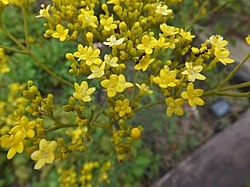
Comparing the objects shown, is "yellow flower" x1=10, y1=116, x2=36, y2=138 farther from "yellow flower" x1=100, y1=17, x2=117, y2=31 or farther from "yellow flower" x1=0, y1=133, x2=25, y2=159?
"yellow flower" x1=100, y1=17, x2=117, y2=31

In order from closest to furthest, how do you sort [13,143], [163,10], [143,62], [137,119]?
[13,143], [143,62], [163,10], [137,119]

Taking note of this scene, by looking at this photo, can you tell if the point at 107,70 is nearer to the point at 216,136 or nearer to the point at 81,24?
the point at 81,24

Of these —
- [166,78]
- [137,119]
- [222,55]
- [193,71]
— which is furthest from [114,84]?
[137,119]

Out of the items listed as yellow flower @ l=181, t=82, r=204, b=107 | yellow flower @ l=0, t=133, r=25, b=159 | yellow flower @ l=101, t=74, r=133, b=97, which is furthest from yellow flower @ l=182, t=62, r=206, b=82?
yellow flower @ l=0, t=133, r=25, b=159

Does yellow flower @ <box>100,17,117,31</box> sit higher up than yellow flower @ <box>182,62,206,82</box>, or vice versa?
yellow flower @ <box>100,17,117,31</box>

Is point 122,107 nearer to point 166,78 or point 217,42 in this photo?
point 166,78

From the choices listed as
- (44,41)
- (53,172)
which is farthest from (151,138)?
(44,41)
